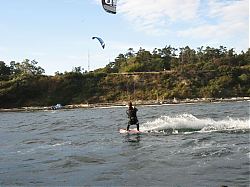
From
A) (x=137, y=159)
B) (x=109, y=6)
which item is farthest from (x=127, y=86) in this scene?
(x=109, y=6)

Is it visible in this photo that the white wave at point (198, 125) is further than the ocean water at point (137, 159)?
Yes

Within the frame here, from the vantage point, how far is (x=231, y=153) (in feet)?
52.7

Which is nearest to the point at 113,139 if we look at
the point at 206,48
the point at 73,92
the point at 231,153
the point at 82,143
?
the point at 82,143

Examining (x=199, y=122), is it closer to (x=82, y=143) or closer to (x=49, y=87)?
(x=82, y=143)

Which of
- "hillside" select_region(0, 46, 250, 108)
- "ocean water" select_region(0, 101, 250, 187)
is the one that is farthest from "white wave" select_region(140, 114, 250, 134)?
"hillside" select_region(0, 46, 250, 108)

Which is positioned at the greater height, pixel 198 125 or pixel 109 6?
pixel 109 6

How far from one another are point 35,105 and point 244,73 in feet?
168

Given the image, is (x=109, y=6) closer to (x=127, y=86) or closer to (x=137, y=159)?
(x=137, y=159)

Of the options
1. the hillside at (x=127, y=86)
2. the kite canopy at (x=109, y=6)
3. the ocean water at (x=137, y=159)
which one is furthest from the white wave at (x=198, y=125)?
the hillside at (x=127, y=86)

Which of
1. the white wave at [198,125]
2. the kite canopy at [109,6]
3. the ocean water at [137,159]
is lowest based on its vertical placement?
the ocean water at [137,159]

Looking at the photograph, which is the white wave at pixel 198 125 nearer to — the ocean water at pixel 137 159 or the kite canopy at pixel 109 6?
the ocean water at pixel 137 159

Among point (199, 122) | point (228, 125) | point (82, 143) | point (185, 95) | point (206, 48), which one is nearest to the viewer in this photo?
point (82, 143)

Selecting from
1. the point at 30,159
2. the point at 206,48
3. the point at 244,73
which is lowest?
the point at 30,159

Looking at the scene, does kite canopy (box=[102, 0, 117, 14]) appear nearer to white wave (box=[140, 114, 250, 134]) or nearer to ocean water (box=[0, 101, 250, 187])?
ocean water (box=[0, 101, 250, 187])
